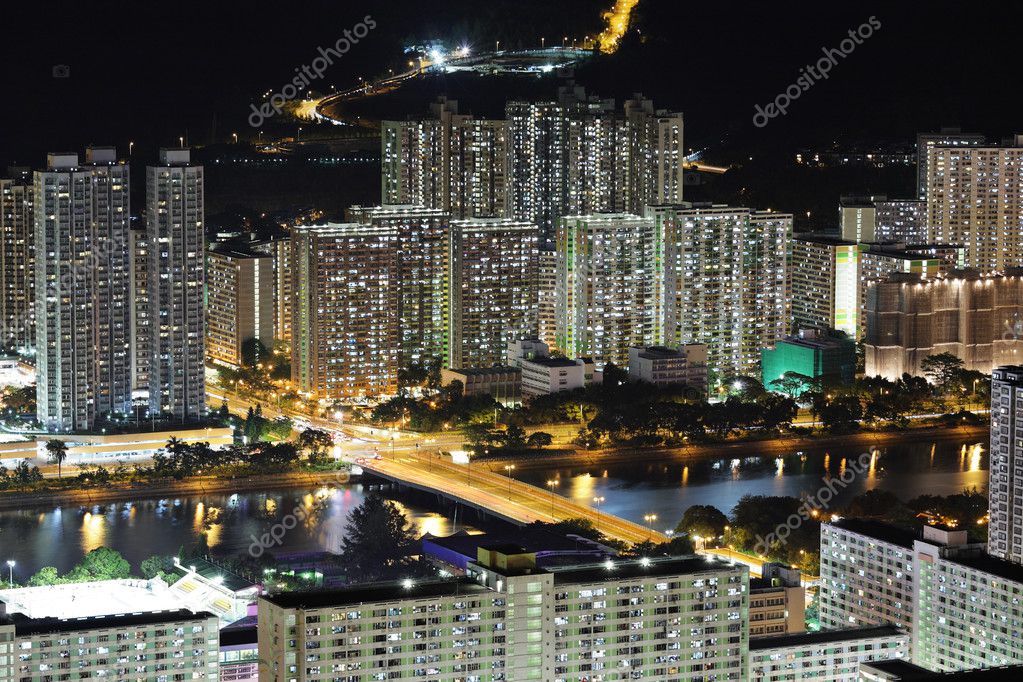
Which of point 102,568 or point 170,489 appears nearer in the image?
point 102,568

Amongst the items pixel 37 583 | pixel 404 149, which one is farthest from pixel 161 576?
pixel 404 149

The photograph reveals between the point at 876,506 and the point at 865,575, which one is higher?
the point at 865,575

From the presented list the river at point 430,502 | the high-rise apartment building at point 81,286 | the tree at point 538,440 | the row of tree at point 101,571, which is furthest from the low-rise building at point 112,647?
the tree at point 538,440

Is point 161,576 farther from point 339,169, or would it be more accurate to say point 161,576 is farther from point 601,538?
point 339,169

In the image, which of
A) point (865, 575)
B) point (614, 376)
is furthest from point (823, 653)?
point (614, 376)

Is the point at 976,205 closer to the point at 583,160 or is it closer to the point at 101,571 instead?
the point at 583,160
